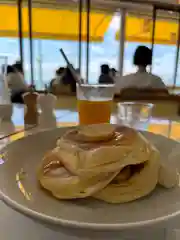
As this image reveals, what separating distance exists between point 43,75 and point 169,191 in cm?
114

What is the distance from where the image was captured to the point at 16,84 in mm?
1240

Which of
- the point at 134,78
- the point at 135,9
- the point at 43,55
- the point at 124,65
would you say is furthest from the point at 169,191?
the point at 43,55

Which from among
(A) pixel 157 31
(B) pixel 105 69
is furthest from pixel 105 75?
(A) pixel 157 31

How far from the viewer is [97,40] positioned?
5.39ft

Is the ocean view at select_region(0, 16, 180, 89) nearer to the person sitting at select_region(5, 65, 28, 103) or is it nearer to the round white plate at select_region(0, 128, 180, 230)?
the person sitting at select_region(5, 65, 28, 103)

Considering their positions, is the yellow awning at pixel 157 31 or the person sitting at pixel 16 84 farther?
the yellow awning at pixel 157 31

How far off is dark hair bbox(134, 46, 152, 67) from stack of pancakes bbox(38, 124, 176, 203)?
1.02 meters

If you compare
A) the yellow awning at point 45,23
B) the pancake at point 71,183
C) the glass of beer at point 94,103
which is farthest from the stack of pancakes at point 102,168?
the yellow awning at point 45,23

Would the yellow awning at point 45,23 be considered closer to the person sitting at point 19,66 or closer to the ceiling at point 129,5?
the ceiling at point 129,5

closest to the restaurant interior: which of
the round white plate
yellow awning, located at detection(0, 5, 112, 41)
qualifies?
yellow awning, located at detection(0, 5, 112, 41)

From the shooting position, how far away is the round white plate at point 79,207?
0.97ft

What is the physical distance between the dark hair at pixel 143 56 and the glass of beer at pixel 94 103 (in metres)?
0.58

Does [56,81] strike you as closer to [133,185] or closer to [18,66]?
[18,66]

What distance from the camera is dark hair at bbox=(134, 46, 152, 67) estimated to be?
1360mm
